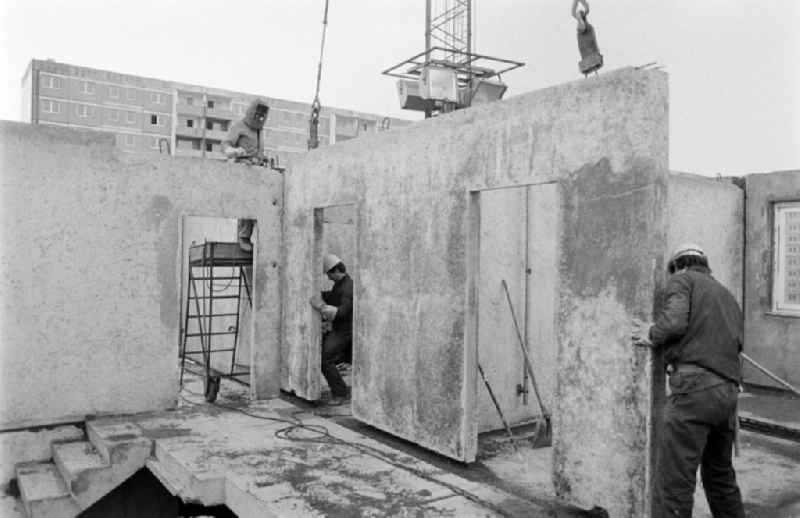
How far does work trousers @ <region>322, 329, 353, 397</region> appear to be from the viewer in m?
8.65

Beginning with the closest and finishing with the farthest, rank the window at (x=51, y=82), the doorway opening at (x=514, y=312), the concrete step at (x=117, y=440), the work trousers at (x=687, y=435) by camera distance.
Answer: the work trousers at (x=687, y=435) → the concrete step at (x=117, y=440) → the doorway opening at (x=514, y=312) → the window at (x=51, y=82)

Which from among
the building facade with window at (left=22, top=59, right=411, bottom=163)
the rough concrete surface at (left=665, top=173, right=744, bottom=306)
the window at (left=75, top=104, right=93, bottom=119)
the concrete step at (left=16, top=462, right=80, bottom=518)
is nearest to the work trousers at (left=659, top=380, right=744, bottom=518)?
the concrete step at (left=16, top=462, right=80, bottom=518)

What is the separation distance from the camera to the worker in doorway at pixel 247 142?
29.4ft

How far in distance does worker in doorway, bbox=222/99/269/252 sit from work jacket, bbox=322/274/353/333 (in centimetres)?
127

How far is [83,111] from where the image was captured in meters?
39.0

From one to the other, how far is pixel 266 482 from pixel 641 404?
9.76 feet

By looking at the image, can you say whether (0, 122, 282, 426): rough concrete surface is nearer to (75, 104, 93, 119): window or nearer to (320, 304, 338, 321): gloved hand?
(320, 304, 338, 321): gloved hand

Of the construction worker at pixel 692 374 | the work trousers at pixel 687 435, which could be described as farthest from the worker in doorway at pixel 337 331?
the work trousers at pixel 687 435

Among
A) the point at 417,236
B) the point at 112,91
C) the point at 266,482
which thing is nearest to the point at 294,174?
the point at 417,236

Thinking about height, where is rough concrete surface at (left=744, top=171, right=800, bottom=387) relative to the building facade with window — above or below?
below

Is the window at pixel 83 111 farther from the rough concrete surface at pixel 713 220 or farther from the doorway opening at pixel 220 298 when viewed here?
the rough concrete surface at pixel 713 220

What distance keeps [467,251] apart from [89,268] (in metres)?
4.32

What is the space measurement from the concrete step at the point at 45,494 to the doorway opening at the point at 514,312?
3.93 meters

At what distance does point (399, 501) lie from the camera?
5.07m
